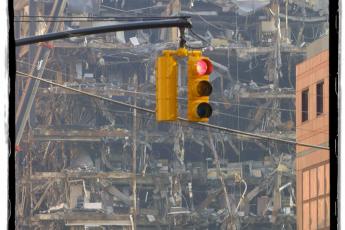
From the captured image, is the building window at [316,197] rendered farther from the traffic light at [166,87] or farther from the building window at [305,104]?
the traffic light at [166,87]

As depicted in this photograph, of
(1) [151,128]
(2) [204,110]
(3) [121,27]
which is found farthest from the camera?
(1) [151,128]

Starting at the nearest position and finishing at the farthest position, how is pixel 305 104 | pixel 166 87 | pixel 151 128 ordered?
pixel 166 87 < pixel 305 104 < pixel 151 128

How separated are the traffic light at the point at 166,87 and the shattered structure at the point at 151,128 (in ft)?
232

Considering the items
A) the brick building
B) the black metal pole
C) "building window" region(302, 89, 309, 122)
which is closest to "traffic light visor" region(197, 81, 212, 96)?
the black metal pole

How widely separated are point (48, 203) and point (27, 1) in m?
13.5

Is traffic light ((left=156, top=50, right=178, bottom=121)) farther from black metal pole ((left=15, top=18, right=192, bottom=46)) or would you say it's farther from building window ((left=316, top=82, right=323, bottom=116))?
building window ((left=316, top=82, right=323, bottom=116))

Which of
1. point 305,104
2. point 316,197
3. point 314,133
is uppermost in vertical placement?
point 305,104

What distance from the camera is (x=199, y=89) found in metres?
14.6

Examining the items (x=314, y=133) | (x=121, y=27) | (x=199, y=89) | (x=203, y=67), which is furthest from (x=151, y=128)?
(x=199, y=89)

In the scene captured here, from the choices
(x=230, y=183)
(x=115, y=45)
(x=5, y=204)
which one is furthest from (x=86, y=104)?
(x=5, y=204)

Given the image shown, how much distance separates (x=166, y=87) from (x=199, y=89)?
55 cm

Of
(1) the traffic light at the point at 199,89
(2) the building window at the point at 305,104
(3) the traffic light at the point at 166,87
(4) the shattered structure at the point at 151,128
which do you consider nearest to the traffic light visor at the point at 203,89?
(1) the traffic light at the point at 199,89

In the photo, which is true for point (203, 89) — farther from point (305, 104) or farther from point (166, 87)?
point (305, 104)

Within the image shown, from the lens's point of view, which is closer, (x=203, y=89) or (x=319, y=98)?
(x=203, y=89)
